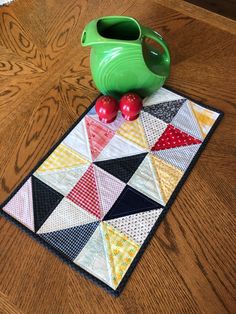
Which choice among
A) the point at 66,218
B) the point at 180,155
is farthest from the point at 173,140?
the point at 66,218

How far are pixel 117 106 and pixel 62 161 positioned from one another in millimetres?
142

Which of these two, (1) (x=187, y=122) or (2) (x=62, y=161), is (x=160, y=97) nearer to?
(1) (x=187, y=122)

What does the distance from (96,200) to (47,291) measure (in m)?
0.16

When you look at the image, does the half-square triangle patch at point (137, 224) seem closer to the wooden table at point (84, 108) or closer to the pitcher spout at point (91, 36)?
the wooden table at point (84, 108)

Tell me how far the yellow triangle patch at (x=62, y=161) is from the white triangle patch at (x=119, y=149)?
35 mm

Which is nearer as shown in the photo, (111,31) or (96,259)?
(96,259)

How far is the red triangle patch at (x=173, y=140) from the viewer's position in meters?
0.63

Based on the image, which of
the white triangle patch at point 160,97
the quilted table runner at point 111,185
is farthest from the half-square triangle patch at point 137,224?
the white triangle patch at point 160,97

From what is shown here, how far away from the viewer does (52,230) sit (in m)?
0.54

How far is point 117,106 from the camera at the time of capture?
0.64 meters

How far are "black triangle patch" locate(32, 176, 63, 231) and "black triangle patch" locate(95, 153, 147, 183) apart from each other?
0.31 feet

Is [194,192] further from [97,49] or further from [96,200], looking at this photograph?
[97,49]

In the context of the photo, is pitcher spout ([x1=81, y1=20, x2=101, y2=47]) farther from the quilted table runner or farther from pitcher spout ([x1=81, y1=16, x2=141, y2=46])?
the quilted table runner

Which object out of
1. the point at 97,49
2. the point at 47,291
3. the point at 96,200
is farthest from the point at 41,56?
the point at 47,291
